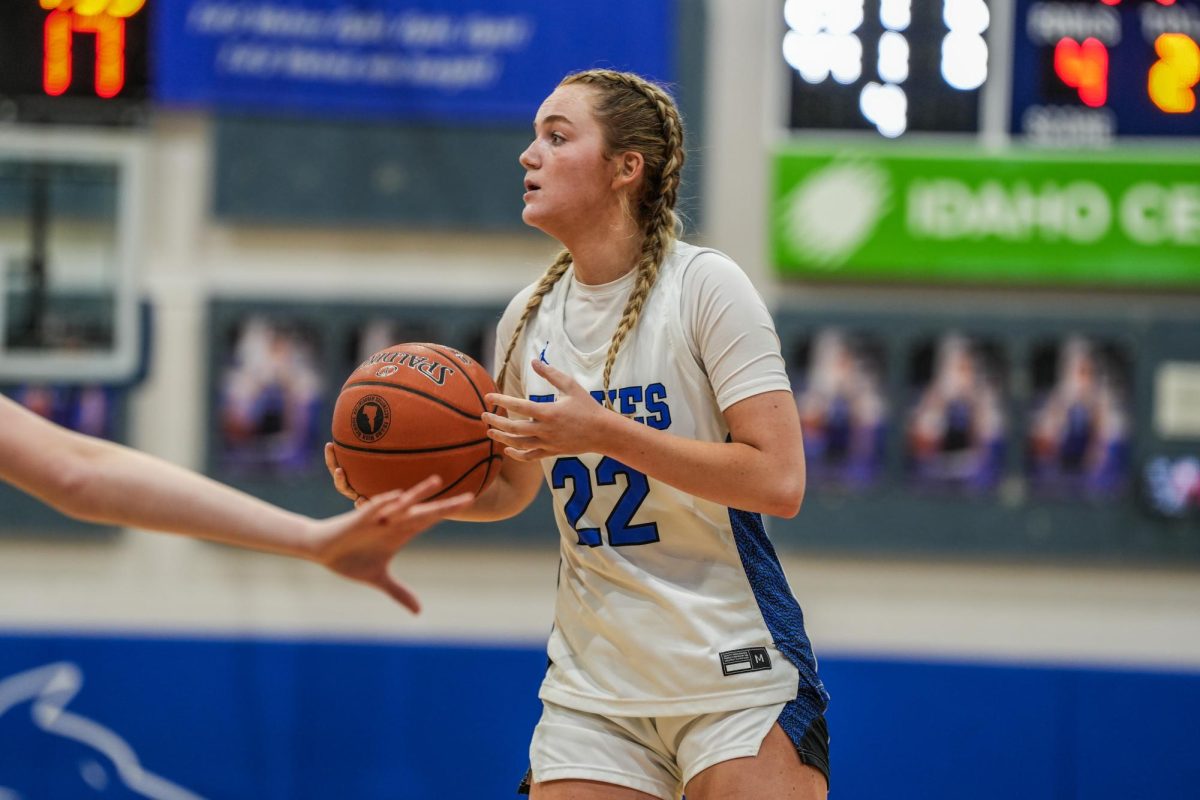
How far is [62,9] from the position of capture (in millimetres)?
3908

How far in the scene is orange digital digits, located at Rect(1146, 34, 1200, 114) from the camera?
157 inches

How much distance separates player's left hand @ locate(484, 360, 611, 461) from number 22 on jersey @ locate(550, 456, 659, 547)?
0.64 feet

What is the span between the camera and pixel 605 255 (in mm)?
2164

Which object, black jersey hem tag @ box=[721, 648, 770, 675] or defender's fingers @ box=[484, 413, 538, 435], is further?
black jersey hem tag @ box=[721, 648, 770, 675]

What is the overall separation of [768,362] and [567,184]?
0.45 meters

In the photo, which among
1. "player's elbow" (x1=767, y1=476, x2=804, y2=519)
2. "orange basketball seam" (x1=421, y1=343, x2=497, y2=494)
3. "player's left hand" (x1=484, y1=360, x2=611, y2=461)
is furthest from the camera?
"orange basketball seam" (x1=421, y1=343, x2=497, y2=494)

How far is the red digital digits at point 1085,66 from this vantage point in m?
3.98

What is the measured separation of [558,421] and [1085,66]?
286cm

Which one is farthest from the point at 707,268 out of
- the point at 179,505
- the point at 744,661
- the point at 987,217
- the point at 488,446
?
the point at 987,217

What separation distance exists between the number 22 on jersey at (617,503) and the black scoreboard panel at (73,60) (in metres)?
2.61

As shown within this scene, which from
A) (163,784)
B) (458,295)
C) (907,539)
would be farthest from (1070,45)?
(163,784)

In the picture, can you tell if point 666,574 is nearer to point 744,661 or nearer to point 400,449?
point 744,661

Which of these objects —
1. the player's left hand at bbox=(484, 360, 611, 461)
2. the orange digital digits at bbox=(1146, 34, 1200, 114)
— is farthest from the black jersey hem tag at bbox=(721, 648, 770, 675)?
the orange digital digits at bbox=(1146, 34, 1200, 114)

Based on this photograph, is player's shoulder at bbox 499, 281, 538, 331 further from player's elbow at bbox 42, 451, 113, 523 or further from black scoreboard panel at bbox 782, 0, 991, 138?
black scoreboard panel at bbox 782, 0, 991, 138
